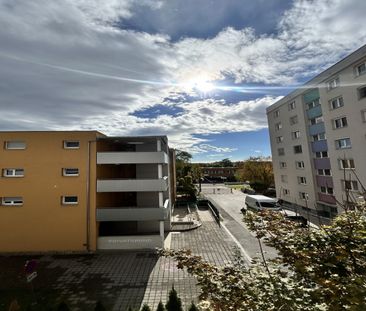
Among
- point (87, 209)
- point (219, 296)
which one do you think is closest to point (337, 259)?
point (219, 296)

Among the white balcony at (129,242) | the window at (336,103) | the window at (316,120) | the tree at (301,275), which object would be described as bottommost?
the white balcony at (129,242)

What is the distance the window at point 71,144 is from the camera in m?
17.0

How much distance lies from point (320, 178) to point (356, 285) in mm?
28758

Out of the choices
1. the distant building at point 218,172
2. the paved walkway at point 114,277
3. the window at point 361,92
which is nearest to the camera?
the paved walkway at point 114,277

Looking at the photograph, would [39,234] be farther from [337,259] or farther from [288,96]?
[288,96]

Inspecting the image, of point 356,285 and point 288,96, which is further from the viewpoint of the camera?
point 288,96

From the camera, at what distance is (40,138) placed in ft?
55.4

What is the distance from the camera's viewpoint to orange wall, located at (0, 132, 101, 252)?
1638 centimetres

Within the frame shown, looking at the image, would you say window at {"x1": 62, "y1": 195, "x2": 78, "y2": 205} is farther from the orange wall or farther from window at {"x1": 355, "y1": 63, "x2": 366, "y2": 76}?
window at {"x1": 355, "y1": 63, "x2": 366, "y2": 76}

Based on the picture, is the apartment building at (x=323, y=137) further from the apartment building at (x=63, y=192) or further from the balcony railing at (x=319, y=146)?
the apartment building at (x=63, y=192)

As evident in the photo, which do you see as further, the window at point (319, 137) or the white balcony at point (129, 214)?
the window at point (319, 137)

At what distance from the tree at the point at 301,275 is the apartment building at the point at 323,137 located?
11.8m

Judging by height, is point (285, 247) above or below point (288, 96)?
below

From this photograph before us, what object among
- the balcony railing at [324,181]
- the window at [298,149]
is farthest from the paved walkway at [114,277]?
the window at [298,149]
